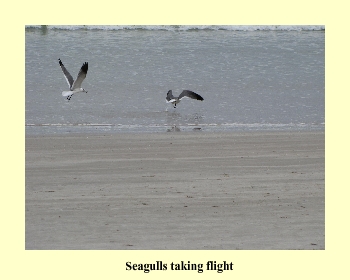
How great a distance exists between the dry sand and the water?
1.61m

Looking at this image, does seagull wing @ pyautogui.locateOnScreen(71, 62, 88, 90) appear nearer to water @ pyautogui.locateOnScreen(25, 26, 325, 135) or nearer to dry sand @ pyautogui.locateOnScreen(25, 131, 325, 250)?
water @ pyautogui.locateOnScreen(25, 26, 325, 135)

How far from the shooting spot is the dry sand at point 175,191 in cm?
610

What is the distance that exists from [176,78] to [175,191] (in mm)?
10962

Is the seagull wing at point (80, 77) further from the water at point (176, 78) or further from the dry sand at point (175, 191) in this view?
the dry sand at point (175, 191)

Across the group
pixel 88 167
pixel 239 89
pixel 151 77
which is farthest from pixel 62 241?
pixel 151 77

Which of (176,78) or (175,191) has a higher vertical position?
(176,78)

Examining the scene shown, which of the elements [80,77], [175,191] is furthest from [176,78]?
[175,191]

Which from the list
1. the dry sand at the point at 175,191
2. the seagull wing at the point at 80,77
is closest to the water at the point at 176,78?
the seagull wing at the point at 80,77

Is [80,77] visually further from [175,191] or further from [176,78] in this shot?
[175,191]

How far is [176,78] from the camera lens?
18344mm

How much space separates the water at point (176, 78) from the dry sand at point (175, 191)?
5.27 ft

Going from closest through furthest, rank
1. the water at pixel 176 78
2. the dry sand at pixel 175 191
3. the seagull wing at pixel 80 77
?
the dry sand at pixel 175 191 < the seagull wing at pixel 80 77 < the water at pixel 176 78

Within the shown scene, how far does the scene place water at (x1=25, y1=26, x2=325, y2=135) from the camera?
12586 millimetres

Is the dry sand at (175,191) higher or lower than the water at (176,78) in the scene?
lower
